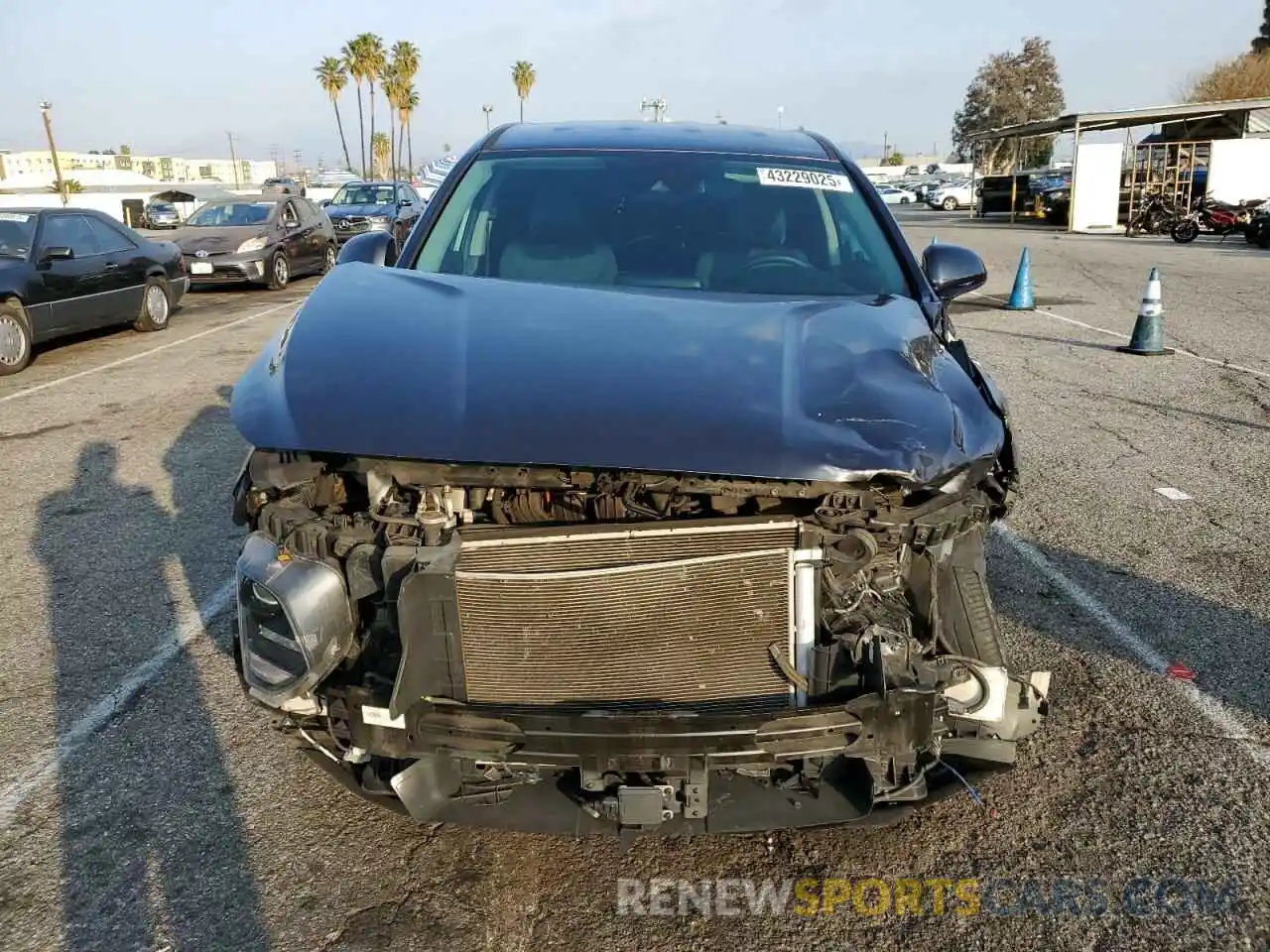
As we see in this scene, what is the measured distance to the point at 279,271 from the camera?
16.5 m

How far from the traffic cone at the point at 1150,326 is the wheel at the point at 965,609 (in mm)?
8422

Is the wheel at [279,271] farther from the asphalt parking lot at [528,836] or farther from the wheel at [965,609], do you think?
the wheel at [965,609]

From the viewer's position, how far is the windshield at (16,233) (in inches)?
403

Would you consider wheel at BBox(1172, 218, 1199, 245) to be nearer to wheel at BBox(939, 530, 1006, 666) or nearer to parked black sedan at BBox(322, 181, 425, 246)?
parked black sedan at BBox(322, 181, 425, 246)

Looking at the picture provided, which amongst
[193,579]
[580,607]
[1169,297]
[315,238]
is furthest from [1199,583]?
[315,238]

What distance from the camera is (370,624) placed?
2484 millimetres

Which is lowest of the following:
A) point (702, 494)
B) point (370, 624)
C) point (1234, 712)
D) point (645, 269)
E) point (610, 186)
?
point (1234, 712)

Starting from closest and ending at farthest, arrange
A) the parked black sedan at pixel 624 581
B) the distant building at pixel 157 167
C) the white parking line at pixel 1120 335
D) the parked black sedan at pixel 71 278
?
the parked black sedan at pixel 624 581
the white parking line at pixel 1120 335
the parked black sedan at pixel 71 278
the distant building at pixel 157 167

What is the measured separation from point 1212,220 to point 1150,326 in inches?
776

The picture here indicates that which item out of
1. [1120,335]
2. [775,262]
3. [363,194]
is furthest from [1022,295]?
[363,194]

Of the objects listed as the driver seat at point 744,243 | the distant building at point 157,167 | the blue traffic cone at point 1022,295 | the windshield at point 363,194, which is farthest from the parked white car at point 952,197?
the distant building at point 157,167

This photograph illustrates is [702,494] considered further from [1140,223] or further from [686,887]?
[1140,223]

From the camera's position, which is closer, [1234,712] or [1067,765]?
[1067,765]

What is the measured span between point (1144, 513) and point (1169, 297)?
10.6 metres
